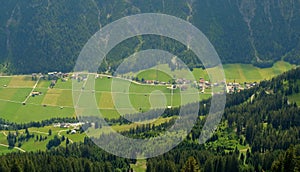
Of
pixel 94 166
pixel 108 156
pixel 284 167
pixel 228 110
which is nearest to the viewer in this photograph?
pixel 284 167

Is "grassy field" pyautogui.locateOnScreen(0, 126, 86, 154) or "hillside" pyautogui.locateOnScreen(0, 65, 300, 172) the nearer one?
"hillside" pyautogui.locateOnScreen(0, 65, 300, 172)

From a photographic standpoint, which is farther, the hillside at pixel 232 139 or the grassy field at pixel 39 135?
the grassy field at pixel 39 135

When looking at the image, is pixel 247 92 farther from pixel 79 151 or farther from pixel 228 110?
pixel 79 151

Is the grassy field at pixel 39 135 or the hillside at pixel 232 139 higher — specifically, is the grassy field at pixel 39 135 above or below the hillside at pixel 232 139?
below

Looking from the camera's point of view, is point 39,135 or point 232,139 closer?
point 232,139

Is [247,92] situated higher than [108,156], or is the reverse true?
[247,92]

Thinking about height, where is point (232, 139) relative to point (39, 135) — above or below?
above

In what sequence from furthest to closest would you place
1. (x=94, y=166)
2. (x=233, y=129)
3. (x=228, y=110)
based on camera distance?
(x=228, y=110) → (x=233, y=129) → (x=94, y=166)

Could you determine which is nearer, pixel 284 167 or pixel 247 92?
pixel 284 167

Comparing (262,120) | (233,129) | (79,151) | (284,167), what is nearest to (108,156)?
(79,151)

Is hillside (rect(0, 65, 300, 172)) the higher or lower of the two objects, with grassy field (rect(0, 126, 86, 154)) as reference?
higher
